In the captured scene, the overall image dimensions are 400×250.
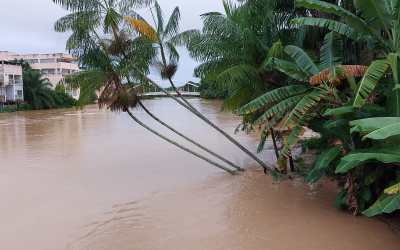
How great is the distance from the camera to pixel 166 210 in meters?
9.42

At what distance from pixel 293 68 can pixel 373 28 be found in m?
1.41

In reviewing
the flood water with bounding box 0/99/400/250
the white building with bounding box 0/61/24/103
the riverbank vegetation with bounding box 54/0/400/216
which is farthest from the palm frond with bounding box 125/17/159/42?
the white building with bounding box 0/61/24/103

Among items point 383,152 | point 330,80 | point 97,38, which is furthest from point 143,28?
point 383,152

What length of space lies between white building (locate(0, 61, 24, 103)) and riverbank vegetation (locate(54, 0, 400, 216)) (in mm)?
49487

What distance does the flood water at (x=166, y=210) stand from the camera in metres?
7.40

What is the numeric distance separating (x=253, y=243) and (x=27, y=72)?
58.9m

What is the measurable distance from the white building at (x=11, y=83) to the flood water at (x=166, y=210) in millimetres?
44085

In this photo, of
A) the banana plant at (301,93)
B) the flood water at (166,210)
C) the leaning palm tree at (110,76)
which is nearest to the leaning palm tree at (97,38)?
the leaning palm tree at (110,76)

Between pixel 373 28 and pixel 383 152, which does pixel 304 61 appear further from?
pixel 383 152

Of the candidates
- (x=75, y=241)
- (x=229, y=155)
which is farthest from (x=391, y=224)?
(x=229, y=155)

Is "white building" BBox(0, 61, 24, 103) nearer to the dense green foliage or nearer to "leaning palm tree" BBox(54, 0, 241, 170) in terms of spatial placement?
"leaning palm tree" BBox(54, 0, 241, 170)

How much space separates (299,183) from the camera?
35.9 feet

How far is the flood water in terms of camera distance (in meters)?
7.40

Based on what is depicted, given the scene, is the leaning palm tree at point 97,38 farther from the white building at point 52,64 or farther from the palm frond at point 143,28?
the white building at point 52,64
